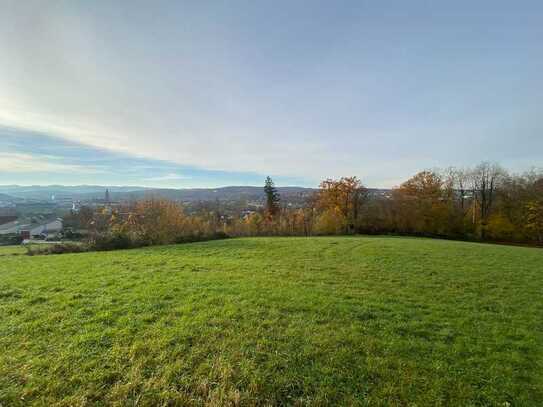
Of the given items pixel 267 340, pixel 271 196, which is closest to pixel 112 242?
pixel 267 340

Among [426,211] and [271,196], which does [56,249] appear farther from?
[426,211]

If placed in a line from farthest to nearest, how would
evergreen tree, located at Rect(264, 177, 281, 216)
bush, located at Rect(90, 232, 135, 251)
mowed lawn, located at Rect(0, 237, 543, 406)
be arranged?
evergreen tree, located at Rect(264, 177, 281, 216) < bush, located at Rect(90, 232, 135, 251) < mowed lawn, located at Rect(0, 237, 543, 406)

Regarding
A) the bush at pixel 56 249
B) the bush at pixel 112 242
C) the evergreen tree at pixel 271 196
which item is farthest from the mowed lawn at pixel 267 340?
the evergreen tree at pixel 271 196

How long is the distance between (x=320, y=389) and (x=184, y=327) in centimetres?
249

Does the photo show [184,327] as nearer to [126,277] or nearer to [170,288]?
[170,288]

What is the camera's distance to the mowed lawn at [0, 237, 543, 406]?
2.67 m

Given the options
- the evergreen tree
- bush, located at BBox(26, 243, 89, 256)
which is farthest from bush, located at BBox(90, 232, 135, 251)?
the evergreen tree

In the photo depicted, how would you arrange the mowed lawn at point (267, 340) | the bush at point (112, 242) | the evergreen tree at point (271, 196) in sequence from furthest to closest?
the evergreen tree at point (271, 196) < the bush at point (112, 242) < the mowed lawn at point (267, 340)

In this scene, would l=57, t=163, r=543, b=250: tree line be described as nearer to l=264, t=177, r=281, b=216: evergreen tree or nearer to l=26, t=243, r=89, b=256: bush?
l=264, t=177, r=281, b=216: evergreen tree

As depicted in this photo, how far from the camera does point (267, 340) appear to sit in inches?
143

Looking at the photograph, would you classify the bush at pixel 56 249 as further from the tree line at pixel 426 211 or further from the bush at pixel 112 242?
the tree line at pixel 426 211

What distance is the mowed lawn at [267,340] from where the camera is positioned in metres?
2.67

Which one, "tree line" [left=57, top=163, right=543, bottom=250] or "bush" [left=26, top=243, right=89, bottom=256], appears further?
"tree line" [left=57, top=163, right=543, bottom=250]

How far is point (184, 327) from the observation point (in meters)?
3.97
